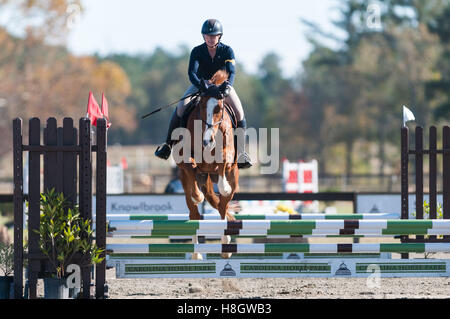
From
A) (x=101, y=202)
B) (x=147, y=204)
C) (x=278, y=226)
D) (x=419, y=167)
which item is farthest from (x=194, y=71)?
(x=147, y=204)

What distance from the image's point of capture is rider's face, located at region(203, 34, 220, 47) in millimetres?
8984

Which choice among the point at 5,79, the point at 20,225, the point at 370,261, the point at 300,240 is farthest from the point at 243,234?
the point at 5,79

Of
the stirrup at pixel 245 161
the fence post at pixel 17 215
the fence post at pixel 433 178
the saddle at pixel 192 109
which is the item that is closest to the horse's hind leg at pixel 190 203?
the saddle at pixel 192 109

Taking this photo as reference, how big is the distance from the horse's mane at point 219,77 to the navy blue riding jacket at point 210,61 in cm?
7

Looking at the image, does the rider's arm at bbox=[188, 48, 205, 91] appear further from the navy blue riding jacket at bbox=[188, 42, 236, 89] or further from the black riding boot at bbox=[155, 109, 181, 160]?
the black riding boot at bbox=[155, 109, 181, 160]

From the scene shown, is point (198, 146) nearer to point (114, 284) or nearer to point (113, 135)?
point (114, 284)

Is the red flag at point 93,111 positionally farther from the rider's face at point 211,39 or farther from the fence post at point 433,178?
the fence post at point 433,178

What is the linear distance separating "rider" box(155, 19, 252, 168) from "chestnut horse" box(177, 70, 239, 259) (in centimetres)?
13

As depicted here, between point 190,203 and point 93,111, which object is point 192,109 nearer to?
point 190,203

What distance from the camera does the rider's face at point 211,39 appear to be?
29.5 feet

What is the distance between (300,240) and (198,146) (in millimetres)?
4704

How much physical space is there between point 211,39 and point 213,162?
142cm

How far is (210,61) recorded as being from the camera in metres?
9.22

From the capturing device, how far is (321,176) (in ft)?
132
